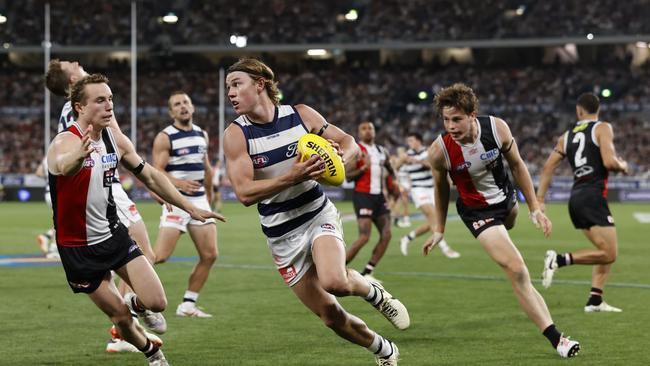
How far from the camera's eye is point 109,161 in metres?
7.63

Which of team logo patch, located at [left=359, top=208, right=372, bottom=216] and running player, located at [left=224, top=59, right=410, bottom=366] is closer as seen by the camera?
running player, located at [left=224, top=59, right=410, bottom=366]

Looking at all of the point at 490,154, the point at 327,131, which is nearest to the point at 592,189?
the point at 490,154

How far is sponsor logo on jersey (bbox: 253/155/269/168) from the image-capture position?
24.4 feet

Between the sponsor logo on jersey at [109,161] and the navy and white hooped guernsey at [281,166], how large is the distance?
3.20ft

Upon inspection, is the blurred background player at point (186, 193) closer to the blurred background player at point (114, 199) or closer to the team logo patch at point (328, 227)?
the blurred background player at point (114, 199)

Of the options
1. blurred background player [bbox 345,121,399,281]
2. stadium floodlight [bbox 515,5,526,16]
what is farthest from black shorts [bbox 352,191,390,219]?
stadium floodlight [bbox 515,5,526,16]

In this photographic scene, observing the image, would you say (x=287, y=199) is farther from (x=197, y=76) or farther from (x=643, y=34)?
(x=197, y=76)

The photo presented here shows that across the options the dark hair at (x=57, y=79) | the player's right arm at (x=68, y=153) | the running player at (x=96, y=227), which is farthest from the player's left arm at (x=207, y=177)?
the player's right arm at (x=68, y=153)

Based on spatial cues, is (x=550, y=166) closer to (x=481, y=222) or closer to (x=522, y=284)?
(x=481, y=222)

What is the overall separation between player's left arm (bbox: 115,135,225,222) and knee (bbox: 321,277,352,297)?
1153 mm

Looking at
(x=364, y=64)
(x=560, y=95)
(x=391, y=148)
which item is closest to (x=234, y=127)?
(x=391, y=148)

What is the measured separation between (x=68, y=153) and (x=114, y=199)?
2.14 m

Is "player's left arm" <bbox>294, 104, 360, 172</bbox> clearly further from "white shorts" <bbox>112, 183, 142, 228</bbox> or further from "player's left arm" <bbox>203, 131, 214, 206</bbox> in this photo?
"player's left arm" <bbox>203, 131, 214, 206</bbox>

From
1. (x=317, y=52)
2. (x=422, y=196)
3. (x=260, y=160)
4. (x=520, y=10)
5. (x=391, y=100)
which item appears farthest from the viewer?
(x=317, y=52)
